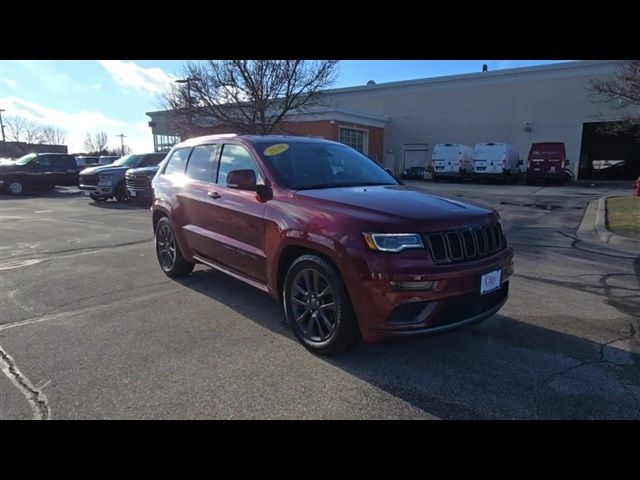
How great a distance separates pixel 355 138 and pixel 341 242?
114 ft

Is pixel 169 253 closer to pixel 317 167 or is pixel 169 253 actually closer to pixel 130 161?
pixel 317 167

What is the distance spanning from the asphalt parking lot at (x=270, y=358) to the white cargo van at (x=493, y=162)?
23.2 m

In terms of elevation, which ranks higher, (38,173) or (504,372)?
(38,173)

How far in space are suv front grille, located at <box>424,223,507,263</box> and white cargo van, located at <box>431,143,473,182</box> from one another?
27.5 m

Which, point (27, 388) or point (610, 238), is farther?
point (610, 238)

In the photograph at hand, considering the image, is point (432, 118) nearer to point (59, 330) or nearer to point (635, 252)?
point (635, 252)

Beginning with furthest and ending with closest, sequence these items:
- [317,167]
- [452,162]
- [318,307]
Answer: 1. [452,162]
2. [317,167]
3. [318,307]

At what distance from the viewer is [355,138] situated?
36750mm

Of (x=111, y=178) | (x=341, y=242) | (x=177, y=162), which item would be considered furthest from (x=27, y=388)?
(x=111, y=178)

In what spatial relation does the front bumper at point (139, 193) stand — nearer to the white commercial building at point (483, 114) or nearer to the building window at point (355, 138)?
the white commercial building at point (483, 114)

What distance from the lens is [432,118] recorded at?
3959cm

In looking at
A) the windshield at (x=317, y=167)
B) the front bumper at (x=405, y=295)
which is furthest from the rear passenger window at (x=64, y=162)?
the front bumper at (x=405, y=295)
